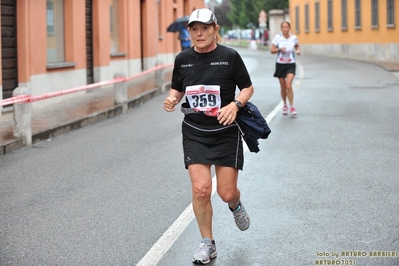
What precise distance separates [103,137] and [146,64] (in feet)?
55.7

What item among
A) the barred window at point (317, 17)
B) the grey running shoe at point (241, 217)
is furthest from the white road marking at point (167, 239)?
the barred window at point (317, 17)

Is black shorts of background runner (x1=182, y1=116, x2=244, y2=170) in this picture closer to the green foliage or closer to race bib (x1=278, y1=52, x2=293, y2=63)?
race bib (x1=278, y1=52, x2=293, y2=63)

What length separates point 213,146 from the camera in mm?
5379

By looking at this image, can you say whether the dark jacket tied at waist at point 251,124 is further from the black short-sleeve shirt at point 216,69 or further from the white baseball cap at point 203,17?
the white baseball cap at point 203,17

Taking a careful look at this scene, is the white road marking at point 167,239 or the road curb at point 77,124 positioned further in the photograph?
the road curb at point 77,124

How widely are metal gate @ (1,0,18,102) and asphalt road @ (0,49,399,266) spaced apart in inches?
134

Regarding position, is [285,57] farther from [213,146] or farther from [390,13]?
[390,13]

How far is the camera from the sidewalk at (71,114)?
12125 millimetres

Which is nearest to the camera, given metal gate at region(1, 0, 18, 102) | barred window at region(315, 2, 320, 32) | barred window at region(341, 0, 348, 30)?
metal gate at region(1, 0, 18, 102)

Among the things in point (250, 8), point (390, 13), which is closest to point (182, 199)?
point (390, 13)

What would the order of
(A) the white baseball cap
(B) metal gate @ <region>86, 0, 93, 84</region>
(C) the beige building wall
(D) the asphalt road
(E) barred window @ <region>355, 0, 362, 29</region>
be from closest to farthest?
(A) the white baseball cap
(D) the asphalt road
(B) metal gate @ <region>86, 0, 93, 84</region>
(C) the beige building wall
(E) barred window @ <region>355, 0, 362, 29</region>

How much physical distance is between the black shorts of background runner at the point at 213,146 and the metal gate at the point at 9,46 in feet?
36.8

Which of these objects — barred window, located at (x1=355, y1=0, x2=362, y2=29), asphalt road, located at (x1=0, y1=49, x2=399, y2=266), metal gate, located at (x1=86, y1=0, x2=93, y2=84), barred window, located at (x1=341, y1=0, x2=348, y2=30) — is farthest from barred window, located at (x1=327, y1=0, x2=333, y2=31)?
asphalt road, located at (x1=0, y1=49, x2=399, y2=266)

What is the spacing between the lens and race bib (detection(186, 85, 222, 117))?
533 centimetres
